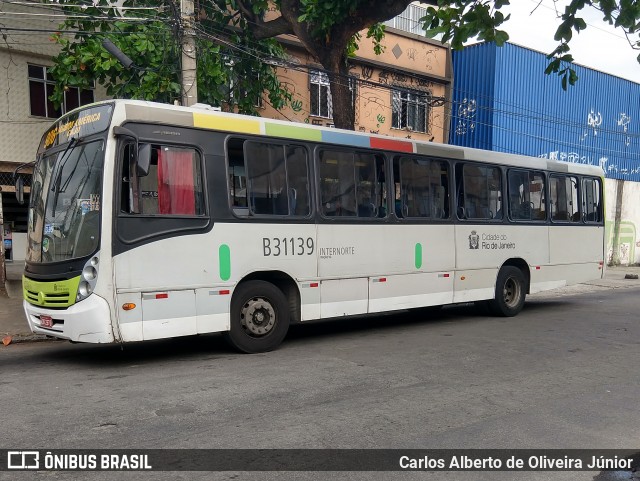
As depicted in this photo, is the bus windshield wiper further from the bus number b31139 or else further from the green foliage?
the green foliage

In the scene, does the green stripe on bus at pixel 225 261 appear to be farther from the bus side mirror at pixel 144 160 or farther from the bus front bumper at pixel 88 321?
the bus front bumper at pixel 88 321

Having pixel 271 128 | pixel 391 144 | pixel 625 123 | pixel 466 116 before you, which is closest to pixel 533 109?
pixel 466 116

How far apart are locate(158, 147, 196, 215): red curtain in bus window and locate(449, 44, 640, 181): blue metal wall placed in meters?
16.4

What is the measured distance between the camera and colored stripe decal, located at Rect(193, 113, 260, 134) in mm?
7488

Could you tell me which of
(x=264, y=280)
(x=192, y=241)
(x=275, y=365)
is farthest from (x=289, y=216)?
(x=275, y=365)

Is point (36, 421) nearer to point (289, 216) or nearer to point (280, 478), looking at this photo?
point (280, 478)

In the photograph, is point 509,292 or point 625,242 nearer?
point 509,292

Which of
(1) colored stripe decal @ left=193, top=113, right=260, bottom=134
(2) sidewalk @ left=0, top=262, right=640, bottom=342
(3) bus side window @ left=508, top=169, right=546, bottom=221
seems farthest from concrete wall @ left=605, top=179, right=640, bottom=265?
(1) colored stripe decal @ left=193, top=113, right=260, bottom=134

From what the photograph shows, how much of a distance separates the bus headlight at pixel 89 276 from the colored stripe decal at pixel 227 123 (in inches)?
83.7

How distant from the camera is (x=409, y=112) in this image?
2191 cm

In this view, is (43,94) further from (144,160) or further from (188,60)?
(144,160)

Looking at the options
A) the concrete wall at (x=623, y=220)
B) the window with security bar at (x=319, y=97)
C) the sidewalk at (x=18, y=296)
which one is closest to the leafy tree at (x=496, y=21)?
the sidewalk at (x=18, y=296)

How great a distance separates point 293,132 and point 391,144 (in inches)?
77.2

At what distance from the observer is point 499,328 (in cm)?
1027
